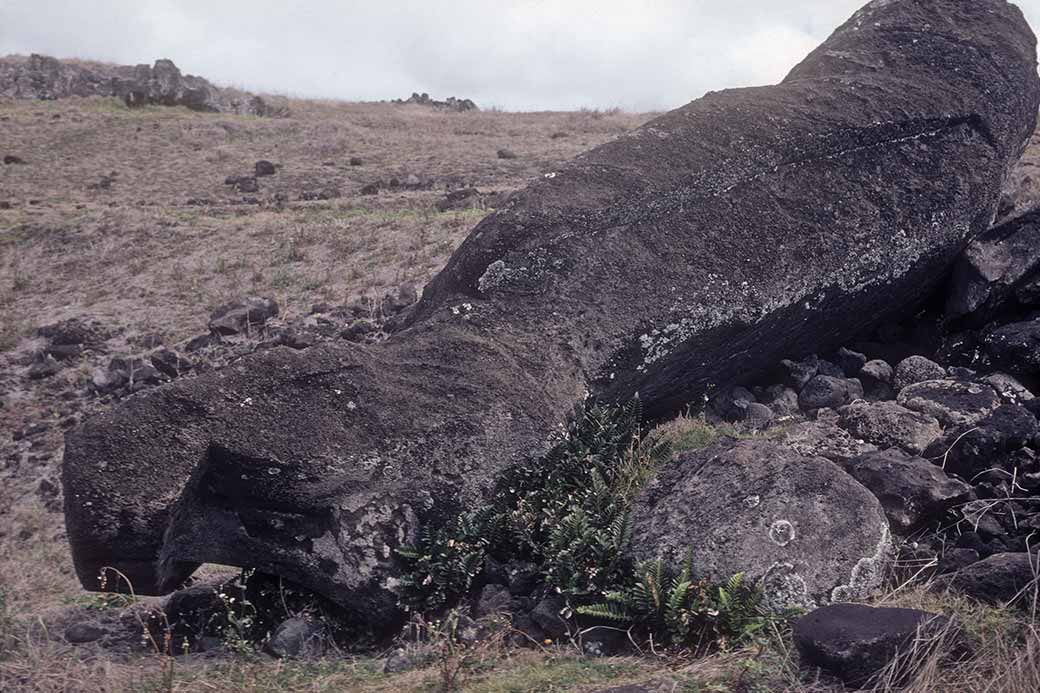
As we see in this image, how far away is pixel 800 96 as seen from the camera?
755cm

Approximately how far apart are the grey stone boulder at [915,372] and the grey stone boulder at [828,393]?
0.25 meters

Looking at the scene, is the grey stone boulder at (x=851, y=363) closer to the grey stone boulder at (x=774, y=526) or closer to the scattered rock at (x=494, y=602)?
the grey stone boulder at (x=774, y=526)

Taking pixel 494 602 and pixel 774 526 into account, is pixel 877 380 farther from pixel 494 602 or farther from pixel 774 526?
A: pixel 494 602

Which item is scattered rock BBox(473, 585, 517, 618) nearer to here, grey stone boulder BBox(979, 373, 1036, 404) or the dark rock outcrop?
the dark rock outcrop

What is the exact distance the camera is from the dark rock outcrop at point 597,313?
5285 mm

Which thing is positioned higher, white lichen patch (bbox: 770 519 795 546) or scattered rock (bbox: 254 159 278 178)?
scattered rock (bbox: 254 159 278 178)

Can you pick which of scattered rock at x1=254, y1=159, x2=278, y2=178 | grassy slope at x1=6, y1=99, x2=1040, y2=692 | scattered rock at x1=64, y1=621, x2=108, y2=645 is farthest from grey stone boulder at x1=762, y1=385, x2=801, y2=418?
scattered rock at x1=254, y1=159, x2=278, y2=178

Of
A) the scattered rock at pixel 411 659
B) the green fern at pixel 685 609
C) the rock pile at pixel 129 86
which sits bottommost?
the scattered rock at pixel 411 659

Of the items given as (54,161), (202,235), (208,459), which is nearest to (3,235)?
(202,235)

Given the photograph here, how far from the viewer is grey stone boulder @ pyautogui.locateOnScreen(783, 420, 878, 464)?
583cm

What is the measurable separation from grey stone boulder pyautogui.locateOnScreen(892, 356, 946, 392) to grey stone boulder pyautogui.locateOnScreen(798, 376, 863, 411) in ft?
0.82

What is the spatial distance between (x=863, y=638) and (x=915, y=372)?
346 cm

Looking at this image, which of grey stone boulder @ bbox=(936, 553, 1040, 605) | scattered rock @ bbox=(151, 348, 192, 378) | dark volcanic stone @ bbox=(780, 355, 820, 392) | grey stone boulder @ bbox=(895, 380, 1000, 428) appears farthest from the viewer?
scattered rock @ bbox=(151, 348, 192, 378)

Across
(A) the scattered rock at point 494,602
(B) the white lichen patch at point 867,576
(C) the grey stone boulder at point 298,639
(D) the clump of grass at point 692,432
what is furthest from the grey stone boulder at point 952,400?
(C) the grey stone boulder at point 298,639
